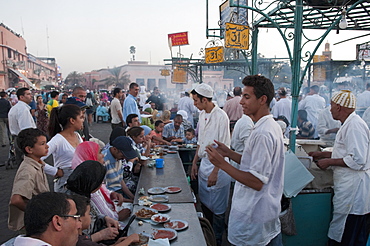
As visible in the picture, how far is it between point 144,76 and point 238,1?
5416 centimetres

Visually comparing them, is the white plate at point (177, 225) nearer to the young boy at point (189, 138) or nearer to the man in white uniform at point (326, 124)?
the young boy at point (189, 138)

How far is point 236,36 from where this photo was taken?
586cm

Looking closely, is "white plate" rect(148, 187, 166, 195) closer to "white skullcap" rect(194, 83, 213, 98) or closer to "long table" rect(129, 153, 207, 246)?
"long table" rect(129, 153, 207, 246)

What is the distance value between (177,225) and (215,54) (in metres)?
7.60

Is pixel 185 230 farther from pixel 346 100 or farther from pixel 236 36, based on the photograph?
pixel 236 36

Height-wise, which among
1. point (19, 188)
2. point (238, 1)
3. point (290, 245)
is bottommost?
point (290, 245)

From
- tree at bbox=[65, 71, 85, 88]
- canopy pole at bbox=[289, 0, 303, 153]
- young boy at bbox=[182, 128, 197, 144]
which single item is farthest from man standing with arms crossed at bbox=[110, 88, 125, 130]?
tree at bbox=[65, 71, 85, 88]

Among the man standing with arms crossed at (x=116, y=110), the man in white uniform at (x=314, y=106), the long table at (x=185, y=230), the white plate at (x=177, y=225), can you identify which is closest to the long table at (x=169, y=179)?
the long table at (x=185, y=230)

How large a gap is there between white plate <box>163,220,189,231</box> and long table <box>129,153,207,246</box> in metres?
0.03

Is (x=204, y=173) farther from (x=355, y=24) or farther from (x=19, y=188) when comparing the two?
(x=355, y=24)

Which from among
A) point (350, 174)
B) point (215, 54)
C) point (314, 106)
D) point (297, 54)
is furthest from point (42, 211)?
point (215, 54)

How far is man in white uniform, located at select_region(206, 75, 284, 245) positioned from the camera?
216 centimetres

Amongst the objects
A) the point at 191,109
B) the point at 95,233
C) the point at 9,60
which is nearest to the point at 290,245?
the point at 95,233

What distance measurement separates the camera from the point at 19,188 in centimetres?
259
